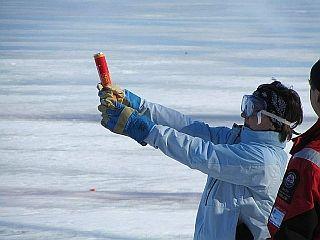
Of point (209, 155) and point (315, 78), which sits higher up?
point (315, 78)

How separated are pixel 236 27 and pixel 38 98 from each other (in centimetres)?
945

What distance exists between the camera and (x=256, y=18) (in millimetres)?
21656

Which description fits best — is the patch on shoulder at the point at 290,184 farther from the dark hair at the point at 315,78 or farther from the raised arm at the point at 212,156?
the raised arm at the point at 212,156

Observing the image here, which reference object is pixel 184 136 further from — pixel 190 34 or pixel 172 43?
pixel 190 34

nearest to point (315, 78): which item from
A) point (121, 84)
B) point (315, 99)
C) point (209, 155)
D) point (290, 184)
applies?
point (315, 99)

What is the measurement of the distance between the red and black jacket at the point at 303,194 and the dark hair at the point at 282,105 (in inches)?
28.4

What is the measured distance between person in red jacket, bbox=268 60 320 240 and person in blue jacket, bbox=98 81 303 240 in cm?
59

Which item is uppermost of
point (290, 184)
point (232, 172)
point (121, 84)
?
point (290, 184)

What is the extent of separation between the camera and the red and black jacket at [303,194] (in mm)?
2264

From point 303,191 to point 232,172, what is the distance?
689mm

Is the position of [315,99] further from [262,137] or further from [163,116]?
[163,116]

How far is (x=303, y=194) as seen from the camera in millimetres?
2266

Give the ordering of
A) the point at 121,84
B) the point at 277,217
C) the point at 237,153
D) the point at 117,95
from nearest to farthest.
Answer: the point at 277,217, the point at 237,153, the point at 117,95, the point at 121,84

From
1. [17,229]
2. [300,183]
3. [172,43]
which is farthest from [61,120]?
[172,43]
